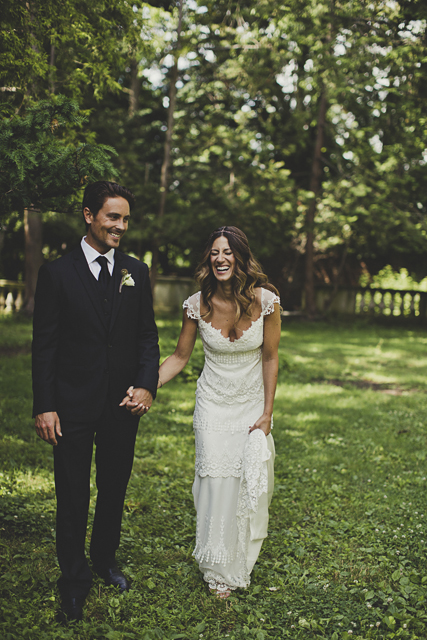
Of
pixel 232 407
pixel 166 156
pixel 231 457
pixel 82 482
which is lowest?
pixel 82 482

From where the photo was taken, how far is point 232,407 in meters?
3.38

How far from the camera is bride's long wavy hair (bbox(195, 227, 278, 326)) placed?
10.8 feet

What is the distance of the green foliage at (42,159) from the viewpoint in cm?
311

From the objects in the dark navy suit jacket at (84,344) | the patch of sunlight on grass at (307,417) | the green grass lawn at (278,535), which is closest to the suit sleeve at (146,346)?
the dark navy suit jacket at (84,344)

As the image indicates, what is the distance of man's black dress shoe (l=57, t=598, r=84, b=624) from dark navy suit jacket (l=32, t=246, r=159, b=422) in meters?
1.05

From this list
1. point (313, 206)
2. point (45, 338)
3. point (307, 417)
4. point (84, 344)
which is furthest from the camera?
point (313, 206)

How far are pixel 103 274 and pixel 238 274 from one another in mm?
803

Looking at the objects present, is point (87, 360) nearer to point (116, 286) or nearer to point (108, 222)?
point (116, 286)

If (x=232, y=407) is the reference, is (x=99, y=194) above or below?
above

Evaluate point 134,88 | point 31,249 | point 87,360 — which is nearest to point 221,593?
point 87,360

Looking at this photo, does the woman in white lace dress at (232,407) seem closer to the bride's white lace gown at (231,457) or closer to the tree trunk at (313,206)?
the bride's white lace gown at (231,457)

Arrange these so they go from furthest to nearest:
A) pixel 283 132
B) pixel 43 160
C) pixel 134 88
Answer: pixel 283 132 < pixel 134 88 < pixel 43 160

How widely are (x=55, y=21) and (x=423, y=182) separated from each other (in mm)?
16493

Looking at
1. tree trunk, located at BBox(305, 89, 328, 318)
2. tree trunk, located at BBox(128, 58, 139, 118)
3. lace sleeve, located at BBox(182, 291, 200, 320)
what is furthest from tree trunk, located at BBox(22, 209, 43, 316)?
lace sleeve, located at BBox(182, 291, 200, 320)
